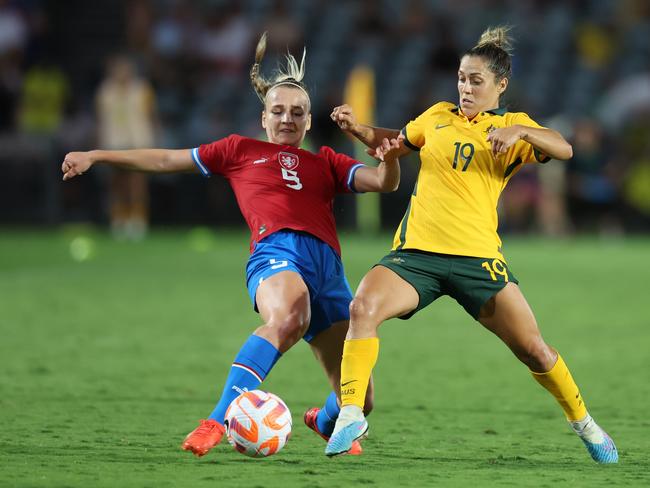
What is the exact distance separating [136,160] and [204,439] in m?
1.45

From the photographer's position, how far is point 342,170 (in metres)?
6.20

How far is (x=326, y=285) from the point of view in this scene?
592cm

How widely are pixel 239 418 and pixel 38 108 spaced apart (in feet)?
52.9

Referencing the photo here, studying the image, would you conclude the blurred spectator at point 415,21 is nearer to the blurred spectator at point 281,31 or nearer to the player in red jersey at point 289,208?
the blurred spectator at point 281,31

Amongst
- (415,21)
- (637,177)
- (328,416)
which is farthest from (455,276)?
(415,21)

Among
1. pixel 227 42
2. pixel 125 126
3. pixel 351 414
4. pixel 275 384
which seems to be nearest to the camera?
pixel 351 414

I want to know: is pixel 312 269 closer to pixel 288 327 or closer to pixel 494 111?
pixel 288 327

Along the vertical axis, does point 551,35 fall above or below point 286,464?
above

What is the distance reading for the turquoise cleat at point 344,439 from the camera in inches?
206

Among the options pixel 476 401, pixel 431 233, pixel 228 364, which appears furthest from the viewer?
pixel 228 364

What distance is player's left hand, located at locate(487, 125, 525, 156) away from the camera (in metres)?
5.36

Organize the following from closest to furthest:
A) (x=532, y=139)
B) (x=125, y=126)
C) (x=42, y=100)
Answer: (x=532, y=139)
(x=125, y=126)
(x=42, y=100)

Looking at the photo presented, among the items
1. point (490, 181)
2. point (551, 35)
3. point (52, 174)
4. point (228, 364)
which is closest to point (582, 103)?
point (551, 35)

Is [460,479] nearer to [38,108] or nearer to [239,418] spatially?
[239,418]
